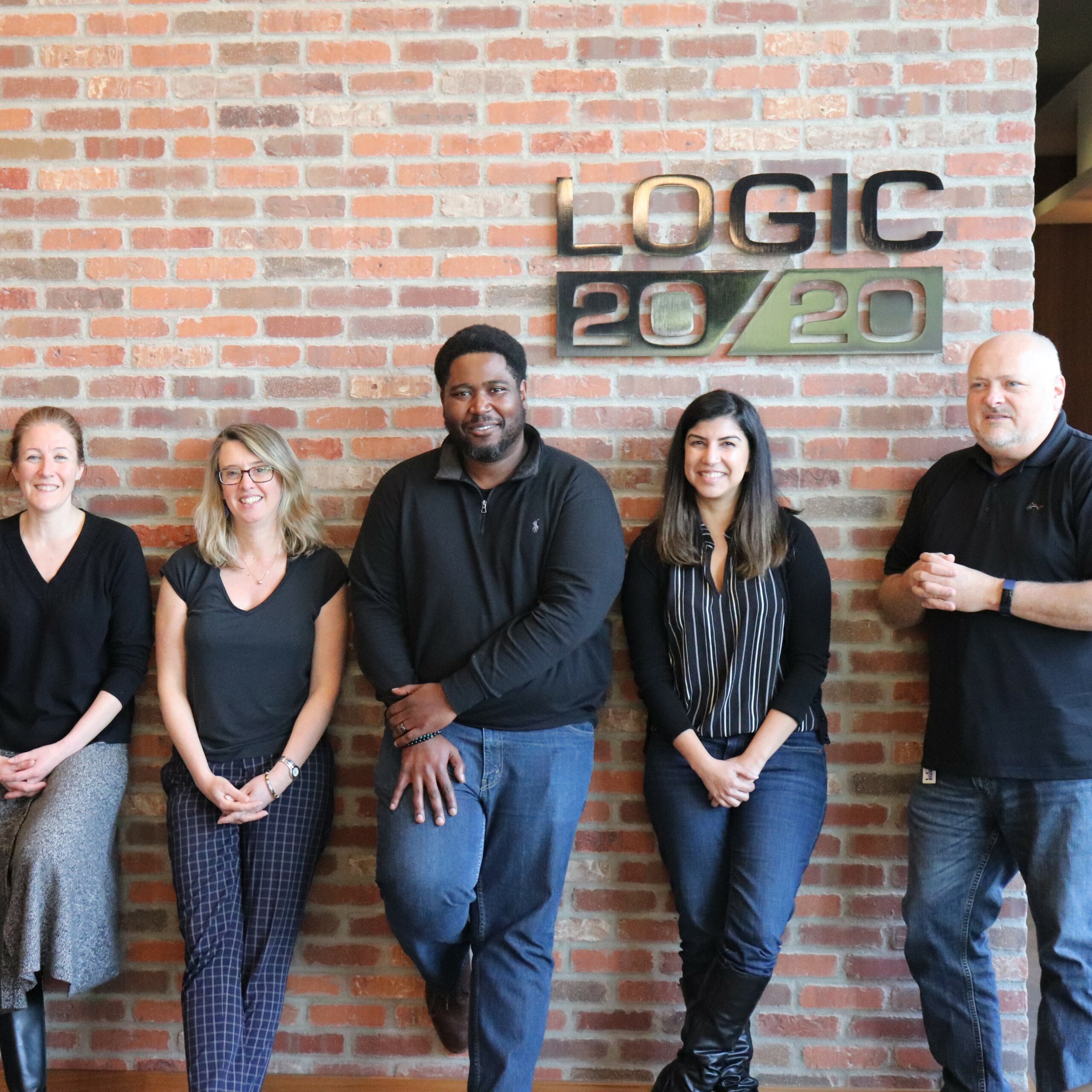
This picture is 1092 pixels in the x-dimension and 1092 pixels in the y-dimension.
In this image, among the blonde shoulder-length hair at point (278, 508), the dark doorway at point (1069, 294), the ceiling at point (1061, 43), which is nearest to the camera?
the blonde shoulder-length hair at point (278, 508)

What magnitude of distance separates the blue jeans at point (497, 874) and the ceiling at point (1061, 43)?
4.04m

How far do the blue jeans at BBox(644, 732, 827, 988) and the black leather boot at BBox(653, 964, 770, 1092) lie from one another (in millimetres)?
42

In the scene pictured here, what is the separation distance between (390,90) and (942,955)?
265 centimetres

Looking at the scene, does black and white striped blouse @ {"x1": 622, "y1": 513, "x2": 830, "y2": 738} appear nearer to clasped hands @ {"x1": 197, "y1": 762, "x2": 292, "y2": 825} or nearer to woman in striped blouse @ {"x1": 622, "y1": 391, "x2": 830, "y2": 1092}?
woman in striped blouse @ {"x1": 622, "y1": 391, "x2": 830, "y2": 1092}

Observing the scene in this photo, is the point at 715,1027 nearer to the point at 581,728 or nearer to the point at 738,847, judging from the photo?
the point at 738,847

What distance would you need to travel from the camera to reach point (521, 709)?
2352mm

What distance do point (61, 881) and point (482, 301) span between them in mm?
1829

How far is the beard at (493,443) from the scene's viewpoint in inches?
91.6

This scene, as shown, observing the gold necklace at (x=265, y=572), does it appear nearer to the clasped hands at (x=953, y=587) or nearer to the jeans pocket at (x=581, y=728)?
the jeans pocket at (x=581, y=728)

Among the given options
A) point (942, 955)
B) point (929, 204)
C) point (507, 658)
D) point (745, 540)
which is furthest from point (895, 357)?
point (942, 955)

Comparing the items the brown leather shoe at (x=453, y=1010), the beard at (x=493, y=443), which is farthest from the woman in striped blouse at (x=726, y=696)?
the brown leather shoe at (x=453, y=1010)

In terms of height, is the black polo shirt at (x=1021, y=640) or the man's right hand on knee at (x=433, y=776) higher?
the black polo shirt at (x=1021, y=640)

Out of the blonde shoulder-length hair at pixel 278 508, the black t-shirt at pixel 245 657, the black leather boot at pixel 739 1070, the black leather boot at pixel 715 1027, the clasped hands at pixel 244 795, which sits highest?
the blonde shoulder-length hair at pixel 278 508

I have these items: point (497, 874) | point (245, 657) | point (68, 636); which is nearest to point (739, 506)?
point (497, 874)
